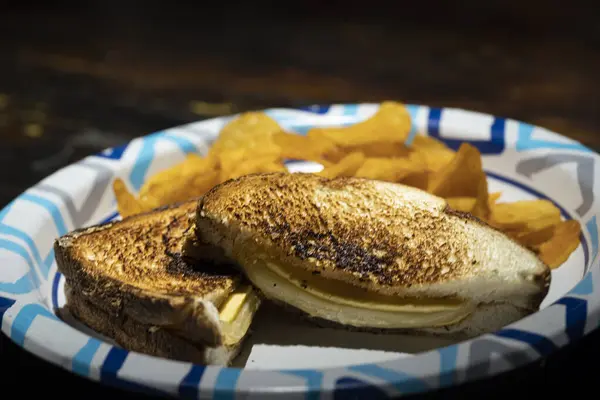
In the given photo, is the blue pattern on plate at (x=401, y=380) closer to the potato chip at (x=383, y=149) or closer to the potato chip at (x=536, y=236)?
the potato chip at (x=536, y=236)

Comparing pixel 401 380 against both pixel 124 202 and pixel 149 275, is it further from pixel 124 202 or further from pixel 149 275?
pixel 124 202

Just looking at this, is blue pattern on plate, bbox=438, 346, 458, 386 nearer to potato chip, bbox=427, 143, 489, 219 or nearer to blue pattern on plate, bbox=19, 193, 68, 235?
Answer: potato chip, bbox=427, 143, 489, 219

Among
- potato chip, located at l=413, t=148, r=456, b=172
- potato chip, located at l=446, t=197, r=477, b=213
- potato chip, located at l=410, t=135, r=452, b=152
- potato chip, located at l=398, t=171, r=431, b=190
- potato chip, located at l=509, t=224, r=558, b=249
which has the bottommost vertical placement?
potato chip, located at l=509, t=224, r=558, b=249

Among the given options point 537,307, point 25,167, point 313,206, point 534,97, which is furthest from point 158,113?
point 537,307

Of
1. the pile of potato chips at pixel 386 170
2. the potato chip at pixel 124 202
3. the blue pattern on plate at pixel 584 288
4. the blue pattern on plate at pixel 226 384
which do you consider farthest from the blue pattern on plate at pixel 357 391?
the potato chip at pixel 124 202

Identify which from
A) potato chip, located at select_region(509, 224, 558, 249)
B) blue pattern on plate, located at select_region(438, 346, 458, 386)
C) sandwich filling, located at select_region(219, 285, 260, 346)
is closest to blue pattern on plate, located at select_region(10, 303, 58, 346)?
sandwich filling, located at select_region(219, 285, 260, 346)

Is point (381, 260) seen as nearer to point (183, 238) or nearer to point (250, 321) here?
point (250, 321)
